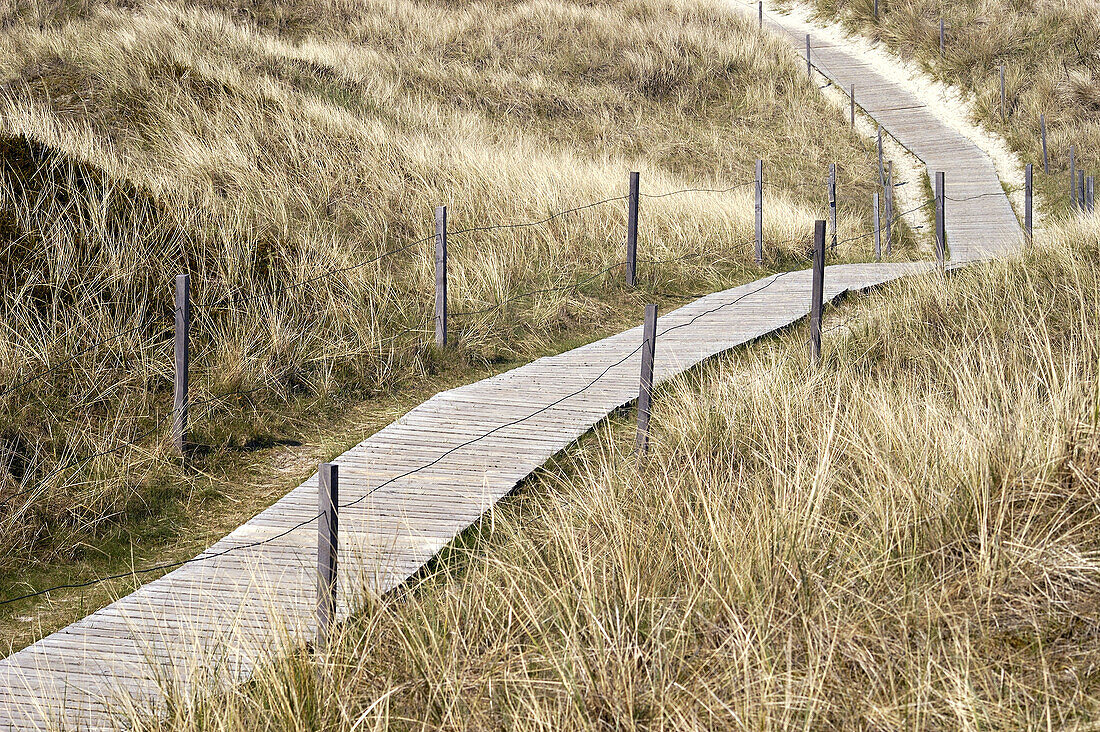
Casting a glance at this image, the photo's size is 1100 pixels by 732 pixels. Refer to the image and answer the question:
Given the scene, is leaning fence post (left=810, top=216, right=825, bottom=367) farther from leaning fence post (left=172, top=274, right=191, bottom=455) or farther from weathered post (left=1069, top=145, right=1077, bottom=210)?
weathered post (left=1069, top=145, right=1077, bottom=210)

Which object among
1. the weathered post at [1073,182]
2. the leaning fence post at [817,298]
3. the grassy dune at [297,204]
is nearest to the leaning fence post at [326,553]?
the grassy dune at [297,204]

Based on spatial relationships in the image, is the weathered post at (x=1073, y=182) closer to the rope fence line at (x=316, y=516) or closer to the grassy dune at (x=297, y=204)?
the grassy dune at (x=297, y=204)

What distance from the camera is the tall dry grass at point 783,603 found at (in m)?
2.70

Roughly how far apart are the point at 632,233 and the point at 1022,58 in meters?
18.3

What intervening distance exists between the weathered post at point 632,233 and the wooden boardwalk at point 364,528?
84cm

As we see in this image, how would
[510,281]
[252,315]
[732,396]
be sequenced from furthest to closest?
[510,281] < [252,315] < [732,396]

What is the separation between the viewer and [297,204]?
35.7 ft

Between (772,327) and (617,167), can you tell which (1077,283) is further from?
(617,167)

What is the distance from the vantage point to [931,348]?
6141 mm

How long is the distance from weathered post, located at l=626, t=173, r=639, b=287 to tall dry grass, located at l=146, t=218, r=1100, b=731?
18.9 ft

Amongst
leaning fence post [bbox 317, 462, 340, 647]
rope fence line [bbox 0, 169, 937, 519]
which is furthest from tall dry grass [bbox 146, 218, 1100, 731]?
rope fence line [bbox 0, 169, 937, 519]

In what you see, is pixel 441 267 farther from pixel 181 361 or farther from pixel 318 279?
pixel 181 361

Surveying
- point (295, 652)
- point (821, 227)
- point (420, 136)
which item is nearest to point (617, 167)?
point (420, 136)

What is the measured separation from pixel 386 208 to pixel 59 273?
4782 millimetres
